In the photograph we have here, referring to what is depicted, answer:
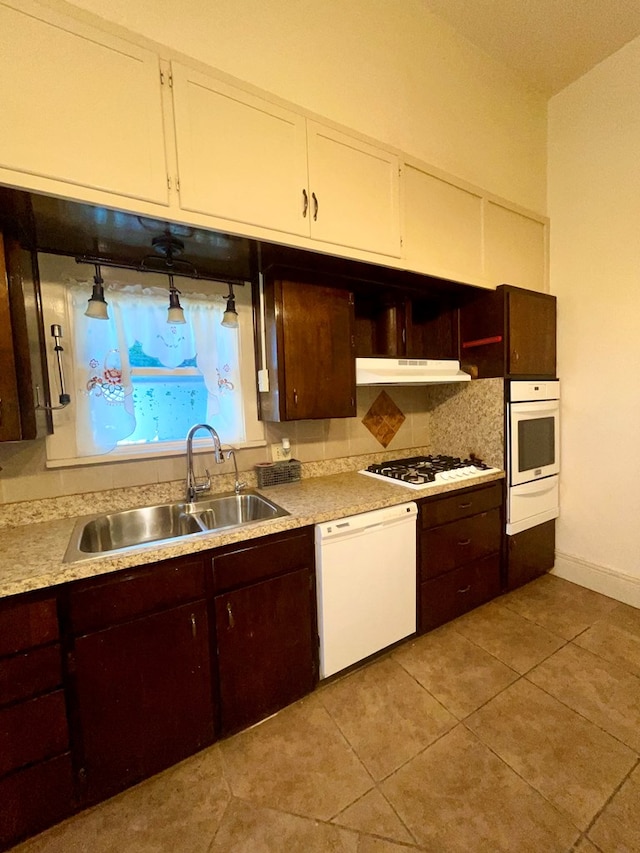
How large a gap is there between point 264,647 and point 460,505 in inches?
50.5

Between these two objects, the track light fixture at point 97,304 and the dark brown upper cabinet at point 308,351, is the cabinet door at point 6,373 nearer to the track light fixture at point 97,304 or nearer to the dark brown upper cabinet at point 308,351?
the track light fixture at point 97,304

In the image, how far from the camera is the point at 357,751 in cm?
141

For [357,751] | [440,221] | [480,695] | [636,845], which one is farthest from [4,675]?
[440,221]

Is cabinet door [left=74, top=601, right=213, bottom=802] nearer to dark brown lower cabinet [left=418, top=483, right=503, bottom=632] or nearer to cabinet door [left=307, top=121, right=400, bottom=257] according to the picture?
dark brown lower cabinet [left=418, top=483, right=503, bottom=632]

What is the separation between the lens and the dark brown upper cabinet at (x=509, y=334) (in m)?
2.23

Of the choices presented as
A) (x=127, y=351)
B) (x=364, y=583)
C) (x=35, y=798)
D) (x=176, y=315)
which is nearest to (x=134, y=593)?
(x=35, y=798)

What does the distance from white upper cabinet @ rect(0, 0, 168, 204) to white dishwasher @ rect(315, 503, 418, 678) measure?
1527 millimetres

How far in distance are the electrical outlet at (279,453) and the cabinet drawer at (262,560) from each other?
2.22 feet

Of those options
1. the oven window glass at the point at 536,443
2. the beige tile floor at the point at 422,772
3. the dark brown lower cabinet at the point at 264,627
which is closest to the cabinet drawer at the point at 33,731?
the beige tile floor at the point at 422,772

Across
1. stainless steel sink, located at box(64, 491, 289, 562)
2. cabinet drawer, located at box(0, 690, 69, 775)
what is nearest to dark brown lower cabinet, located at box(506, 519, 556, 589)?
stainless steel sink, located at box(64, 491, 289, 562)

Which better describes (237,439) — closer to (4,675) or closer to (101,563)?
(101,563)

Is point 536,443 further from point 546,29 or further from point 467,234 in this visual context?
point 546,29

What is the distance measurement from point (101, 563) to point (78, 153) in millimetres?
1320

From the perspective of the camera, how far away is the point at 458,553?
210cm
